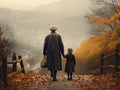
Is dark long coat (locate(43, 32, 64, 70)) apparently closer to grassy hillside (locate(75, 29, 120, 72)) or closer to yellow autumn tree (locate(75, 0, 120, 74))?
yellow autumn tree (locate(75, 0, 120, 74))

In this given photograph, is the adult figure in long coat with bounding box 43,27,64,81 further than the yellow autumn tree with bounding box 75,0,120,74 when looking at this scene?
No

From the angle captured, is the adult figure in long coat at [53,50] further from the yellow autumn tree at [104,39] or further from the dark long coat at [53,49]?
the yellow autumn tree at [104,39]

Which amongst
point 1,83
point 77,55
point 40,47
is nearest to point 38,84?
point 1,83

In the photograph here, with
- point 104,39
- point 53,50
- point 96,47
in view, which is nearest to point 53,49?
point 53,50

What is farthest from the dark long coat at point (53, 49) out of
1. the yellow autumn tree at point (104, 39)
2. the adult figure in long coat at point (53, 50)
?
the yellow autumn tree at point (104, 39)

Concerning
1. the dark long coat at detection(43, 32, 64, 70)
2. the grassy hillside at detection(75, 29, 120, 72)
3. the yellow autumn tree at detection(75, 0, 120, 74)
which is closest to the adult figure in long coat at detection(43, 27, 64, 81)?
the dark long coat at detection(43, 32, 64, 70)

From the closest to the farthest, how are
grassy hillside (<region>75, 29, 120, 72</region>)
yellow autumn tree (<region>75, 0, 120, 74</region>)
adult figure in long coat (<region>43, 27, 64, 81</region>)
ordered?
1. adult figure in long coat (<region>43, 27, 64, 81</region>)
2. yellow autumn tree (<region>75, 0, 120, 74</region>)
3. grassy hillside (<region>75, 29, 120, 72</region>)

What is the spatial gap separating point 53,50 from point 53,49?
0.05 metres

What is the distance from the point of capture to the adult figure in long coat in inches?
667

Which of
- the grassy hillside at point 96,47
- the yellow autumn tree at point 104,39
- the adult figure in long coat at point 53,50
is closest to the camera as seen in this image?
Answer: the adult figure in long coat at point 53,50

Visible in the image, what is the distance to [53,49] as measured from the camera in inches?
669

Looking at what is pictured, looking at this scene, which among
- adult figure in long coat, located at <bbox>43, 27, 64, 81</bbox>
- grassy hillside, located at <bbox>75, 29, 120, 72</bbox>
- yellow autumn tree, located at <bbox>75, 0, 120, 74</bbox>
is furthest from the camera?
grassy hillside, located at <bbox>75, 29, 120, 72</bbox>

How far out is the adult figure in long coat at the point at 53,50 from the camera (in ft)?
55.6

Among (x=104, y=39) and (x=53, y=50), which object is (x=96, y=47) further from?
(x=53, y=50)
